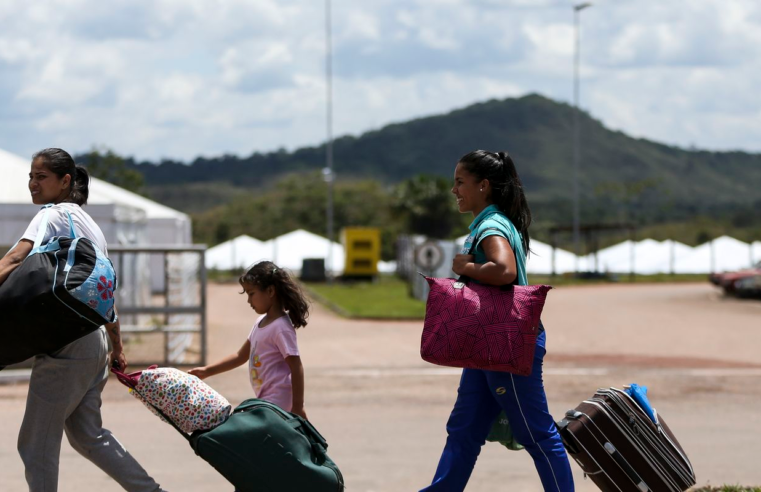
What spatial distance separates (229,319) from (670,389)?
11.8 metres

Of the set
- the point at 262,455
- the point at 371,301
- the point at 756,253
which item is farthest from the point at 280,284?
the point at 756,253

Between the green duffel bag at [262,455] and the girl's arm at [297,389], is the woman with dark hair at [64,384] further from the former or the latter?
the girl's arm at [297,389]

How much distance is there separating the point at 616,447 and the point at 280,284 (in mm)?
1848

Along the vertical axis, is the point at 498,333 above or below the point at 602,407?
above

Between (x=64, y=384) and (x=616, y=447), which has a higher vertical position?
(x=64, y=384)

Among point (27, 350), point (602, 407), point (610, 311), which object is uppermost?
point (27, 350)

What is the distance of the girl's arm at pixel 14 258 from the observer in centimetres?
435

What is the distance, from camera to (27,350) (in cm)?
439

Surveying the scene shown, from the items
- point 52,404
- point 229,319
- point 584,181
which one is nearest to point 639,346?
point 229,319

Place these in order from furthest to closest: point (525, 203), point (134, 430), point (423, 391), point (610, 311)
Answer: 1. point (610, 311)
2. point (423, 391)
3. point (134, 430)
4. point (525, 203)

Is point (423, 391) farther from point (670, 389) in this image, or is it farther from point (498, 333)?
point (498, 333)

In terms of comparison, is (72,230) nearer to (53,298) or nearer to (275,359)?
(53,298)

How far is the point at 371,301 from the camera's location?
26172 millimetres

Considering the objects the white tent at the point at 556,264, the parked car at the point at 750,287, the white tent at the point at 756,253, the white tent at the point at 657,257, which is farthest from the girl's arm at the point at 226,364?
the white tent at the point at 756,253
